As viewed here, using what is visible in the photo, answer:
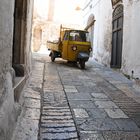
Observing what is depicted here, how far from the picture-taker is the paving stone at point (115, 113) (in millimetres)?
4301

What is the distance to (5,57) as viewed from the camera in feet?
10.2

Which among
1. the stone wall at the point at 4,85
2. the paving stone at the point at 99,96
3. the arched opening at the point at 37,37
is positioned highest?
the arched opening at the point at 37,37

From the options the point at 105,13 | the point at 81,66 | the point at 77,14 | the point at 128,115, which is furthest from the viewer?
the point at 77,14

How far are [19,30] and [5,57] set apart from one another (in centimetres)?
255

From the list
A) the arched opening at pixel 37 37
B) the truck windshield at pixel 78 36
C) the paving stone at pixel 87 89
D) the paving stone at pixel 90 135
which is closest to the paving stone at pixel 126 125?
the paving stone at pixel 90 135

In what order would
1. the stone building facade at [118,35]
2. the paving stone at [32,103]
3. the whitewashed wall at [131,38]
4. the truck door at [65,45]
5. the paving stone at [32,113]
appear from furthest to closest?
the truck door at [65,45] → the stone building facade at [118,35] → the whitewashed wall at [131,38] → the paving stone at [32,103] → the paving stone at [32,113]

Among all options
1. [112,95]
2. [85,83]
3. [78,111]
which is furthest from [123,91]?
[78,111]

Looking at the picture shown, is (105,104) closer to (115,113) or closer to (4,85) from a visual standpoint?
(115,113)

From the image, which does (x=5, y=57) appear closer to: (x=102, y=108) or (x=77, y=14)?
(x=102, y=108)

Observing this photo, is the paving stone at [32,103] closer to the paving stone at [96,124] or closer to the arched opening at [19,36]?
the arched opening at [19,36]

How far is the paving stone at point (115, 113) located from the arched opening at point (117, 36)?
17.5 ft

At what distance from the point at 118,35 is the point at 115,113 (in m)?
6.18

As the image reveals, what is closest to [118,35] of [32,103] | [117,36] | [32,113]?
[117,36]

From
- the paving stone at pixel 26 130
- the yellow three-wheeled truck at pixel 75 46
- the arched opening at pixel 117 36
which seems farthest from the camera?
the yellow three-wheeled truck at pixel 75 46
